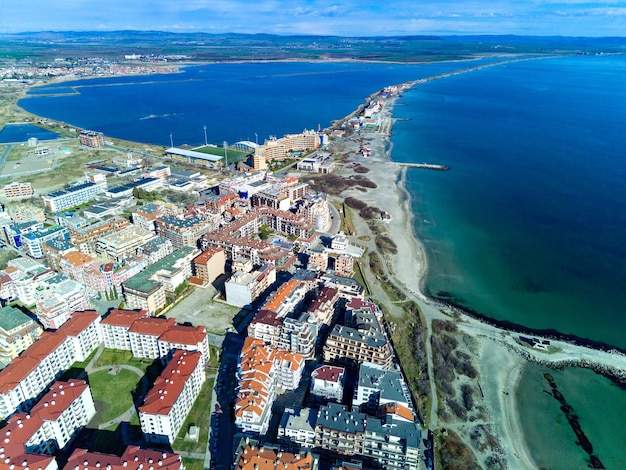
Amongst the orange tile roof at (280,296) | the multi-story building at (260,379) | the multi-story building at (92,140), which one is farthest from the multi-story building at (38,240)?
the multi-story building at (92,140)

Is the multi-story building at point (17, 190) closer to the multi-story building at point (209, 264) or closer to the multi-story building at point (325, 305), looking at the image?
the multi-story building at point (209, 264)

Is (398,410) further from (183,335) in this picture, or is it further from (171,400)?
(183,335)

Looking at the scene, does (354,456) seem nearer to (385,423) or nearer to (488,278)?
(385,423)

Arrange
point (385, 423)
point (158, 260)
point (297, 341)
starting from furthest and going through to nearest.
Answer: point (158, 260) → point (297, 341) → point (385, 423)

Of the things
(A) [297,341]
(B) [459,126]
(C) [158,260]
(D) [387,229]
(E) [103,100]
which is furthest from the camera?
(E) [103,100]

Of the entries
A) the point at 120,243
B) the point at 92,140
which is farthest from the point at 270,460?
the point at 92,140

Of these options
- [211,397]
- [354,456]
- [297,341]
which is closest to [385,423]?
[354,456]
